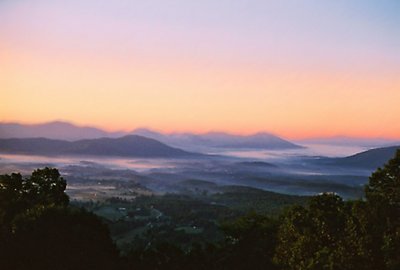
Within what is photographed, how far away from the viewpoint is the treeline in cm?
1923

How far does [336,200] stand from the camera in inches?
912

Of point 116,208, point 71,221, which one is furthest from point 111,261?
point 116,208

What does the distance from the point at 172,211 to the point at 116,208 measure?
16.1m

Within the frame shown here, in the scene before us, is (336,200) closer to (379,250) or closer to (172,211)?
(379,250)

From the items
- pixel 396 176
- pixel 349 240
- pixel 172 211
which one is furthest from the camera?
pixel 172 211

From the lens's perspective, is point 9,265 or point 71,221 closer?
point 9,265

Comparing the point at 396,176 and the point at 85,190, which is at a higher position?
the point at 396,176

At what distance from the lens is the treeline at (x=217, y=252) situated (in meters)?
19.2

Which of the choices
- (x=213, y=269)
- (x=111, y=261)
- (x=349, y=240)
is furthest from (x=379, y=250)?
(x=111, y=261)

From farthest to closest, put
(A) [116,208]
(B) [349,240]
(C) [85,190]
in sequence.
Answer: (C) [85,190] < (A) [116,208] < (B) [349,240]

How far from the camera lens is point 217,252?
2764 centimetres

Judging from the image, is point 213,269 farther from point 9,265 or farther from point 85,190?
point 85,190

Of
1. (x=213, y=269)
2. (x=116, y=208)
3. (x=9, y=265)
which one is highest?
(x=9, y=265)

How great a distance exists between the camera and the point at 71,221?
22547 millimetres
